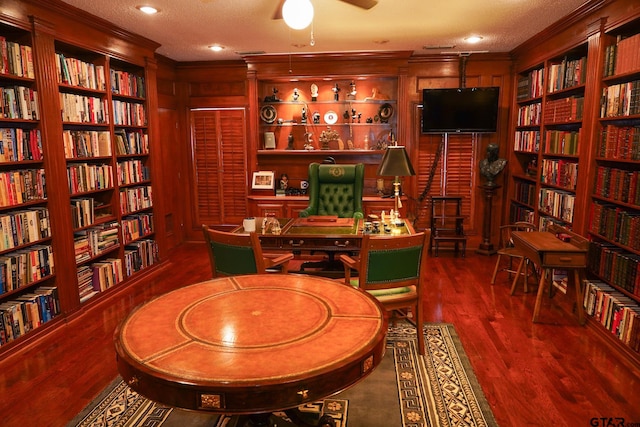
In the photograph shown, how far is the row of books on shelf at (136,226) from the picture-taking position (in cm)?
457

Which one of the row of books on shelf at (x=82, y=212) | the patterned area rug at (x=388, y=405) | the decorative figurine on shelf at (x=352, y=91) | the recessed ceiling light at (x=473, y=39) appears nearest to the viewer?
the patterned area rug at (x=388, y=405)

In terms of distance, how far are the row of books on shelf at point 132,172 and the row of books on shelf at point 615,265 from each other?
436cm

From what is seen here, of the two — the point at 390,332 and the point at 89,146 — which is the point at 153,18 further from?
the point at 390,332

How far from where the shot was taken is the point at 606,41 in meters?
3.46

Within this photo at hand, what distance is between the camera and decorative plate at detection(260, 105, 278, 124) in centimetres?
609

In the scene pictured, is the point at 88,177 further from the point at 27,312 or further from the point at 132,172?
the point at 27,312

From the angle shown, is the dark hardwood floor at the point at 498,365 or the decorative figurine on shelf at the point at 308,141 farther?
the decorative figurine on shelf at the point at 308,141

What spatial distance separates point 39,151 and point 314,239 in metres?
2.25

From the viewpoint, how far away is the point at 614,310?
3.17 m

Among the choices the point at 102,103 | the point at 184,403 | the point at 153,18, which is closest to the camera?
the point at 184,403

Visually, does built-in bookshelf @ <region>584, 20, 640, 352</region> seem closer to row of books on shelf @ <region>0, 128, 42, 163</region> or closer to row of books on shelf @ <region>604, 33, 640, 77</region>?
row of books on shelf @ <region>604, 33, 640, 77</region>

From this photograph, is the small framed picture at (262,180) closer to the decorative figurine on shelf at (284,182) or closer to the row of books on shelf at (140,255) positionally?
the decorative figurine on shelf at (284,182)

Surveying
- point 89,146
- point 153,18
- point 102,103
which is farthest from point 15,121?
point 153,18

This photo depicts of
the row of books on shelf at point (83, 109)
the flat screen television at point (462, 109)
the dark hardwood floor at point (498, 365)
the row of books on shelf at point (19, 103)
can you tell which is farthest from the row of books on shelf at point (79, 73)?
the flat screen television at point (462, 109)
